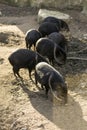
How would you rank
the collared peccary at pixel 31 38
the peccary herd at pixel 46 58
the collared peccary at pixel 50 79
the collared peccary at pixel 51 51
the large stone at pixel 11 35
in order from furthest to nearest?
the large stone at pixel 11 35 < the collared peccary at pixel 31 38 < the collared peccary at pixel 51 51 < the peccary herd at pixel 46 58 < the collared peccary at pixel 50 79

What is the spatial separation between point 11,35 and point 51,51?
2909 mm

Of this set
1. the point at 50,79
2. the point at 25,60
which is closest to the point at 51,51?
the point at 25,60

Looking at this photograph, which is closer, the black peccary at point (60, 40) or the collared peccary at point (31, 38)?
the black peccary at point (60, 40)

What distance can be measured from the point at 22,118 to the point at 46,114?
0.46m

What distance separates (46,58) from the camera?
967 centimetres

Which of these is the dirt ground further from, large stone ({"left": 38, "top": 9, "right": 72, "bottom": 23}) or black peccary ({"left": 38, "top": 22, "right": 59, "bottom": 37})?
large stone ({"left": 38, "top": 9, "right": 72, "bottom": 23})

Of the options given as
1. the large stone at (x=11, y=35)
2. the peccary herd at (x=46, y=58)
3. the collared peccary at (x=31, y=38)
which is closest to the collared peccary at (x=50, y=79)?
the peccary herd at (x=46, y=58)

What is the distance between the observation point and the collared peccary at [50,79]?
765 cm

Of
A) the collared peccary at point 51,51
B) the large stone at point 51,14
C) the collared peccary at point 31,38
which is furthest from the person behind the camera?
the large stone at point 51,14

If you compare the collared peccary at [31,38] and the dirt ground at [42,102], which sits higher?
the collared peccary at [31,38]

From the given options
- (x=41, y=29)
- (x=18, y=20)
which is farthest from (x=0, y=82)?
(x=18, y=20)

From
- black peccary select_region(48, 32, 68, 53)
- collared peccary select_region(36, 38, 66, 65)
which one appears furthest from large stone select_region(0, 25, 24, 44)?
collared peccary select_region(36, 38, 66, 65)

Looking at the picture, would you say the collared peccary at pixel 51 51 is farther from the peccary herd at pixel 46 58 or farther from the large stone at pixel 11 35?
the large stone at pixel 11 35

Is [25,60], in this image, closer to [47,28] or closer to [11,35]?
[47,28]
